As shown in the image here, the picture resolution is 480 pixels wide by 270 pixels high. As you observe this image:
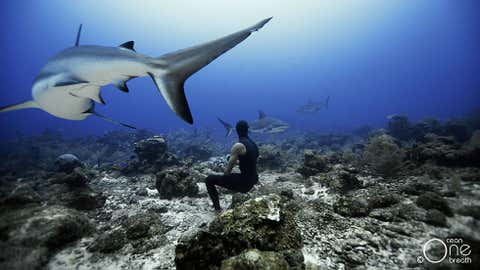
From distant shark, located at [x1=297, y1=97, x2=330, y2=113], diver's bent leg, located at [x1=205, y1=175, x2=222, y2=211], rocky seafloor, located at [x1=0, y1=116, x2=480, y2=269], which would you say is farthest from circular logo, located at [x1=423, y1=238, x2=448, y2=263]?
distant shark, located at [x1=297, y1=97, x2=330, y2=113]

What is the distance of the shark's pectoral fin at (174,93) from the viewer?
2.35 metres

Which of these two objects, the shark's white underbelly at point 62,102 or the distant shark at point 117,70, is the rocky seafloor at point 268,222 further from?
the shark's white underbelly at point 62,102

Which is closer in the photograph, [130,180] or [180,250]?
[180,250]

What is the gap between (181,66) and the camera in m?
2.57

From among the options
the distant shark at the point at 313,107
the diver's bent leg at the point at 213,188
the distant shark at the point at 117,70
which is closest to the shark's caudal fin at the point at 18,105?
the distant shark at the point at 117,70

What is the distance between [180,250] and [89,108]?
2954 mm

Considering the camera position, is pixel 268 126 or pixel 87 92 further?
pixel 268 126

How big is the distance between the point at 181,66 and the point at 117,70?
33.3 inches

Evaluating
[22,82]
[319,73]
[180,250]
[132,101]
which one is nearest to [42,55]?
[22,82]

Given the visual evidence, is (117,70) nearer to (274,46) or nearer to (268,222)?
(268,222)

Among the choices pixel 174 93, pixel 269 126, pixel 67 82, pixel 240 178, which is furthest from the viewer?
pixel 269 126

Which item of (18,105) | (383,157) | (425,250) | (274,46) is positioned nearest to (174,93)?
(18,105)

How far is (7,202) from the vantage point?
4383 mm

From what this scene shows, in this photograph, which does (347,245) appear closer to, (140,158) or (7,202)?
(7,202)
